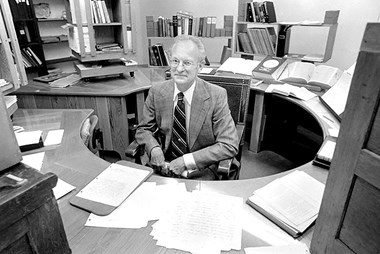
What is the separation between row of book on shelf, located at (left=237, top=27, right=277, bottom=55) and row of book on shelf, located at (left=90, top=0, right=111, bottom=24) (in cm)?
166

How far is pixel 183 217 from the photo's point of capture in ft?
3.47

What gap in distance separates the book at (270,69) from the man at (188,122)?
1169 millimetres

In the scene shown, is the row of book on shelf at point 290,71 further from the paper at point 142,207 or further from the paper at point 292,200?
the paper at point 142,207

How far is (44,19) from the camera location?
434 cm

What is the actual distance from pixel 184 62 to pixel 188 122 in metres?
0.38

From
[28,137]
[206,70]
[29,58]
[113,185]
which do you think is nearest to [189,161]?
[113,185]

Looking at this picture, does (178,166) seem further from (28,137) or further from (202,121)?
(28,137)

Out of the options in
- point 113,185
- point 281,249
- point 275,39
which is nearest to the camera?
point 281,249

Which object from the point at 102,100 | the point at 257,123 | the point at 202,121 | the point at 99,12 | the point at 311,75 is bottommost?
the point at 257,123

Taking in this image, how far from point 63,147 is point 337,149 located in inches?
55.9

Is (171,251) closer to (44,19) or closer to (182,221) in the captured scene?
(182,221)

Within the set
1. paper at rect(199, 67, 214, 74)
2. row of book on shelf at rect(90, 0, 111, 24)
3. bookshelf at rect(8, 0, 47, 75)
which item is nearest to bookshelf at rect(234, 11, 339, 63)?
paper at rect(199, 67, 214, 74)

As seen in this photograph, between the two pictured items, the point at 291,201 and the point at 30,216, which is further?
the point at 291,201

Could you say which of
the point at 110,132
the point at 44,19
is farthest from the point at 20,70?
the point at 44,19
